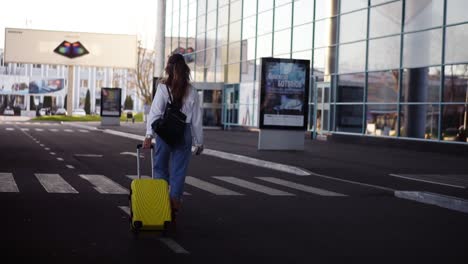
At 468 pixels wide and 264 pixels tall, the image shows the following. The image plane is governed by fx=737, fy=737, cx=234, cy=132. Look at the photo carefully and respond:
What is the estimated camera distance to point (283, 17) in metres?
39.4

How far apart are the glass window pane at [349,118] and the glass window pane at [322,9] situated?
182 inches

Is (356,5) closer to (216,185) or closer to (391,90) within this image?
(391,90)

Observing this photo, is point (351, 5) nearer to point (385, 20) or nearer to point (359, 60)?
point (359, 60)

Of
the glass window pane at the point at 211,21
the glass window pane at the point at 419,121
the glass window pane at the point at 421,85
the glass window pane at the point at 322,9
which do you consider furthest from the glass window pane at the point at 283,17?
the glass window pane at the point at 419,121

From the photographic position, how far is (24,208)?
926 centimetres

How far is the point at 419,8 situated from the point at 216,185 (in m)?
17.1

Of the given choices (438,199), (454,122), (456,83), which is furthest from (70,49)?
(438,199)

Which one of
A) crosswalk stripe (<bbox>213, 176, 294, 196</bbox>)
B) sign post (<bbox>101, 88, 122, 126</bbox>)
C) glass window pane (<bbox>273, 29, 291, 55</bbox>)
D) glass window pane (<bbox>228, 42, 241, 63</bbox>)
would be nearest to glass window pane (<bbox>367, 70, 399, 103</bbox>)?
glass window pane (<bbox>273, 29, 291, 55</bbox>)

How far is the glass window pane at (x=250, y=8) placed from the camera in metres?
43.6

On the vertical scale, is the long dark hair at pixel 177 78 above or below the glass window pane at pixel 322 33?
below

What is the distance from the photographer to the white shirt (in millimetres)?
8172

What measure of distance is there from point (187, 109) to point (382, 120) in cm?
2273

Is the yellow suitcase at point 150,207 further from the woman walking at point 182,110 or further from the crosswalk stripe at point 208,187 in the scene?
the crosswalk stripe at point 208,187

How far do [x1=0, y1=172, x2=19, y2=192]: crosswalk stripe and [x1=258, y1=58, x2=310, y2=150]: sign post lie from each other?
465 inches
